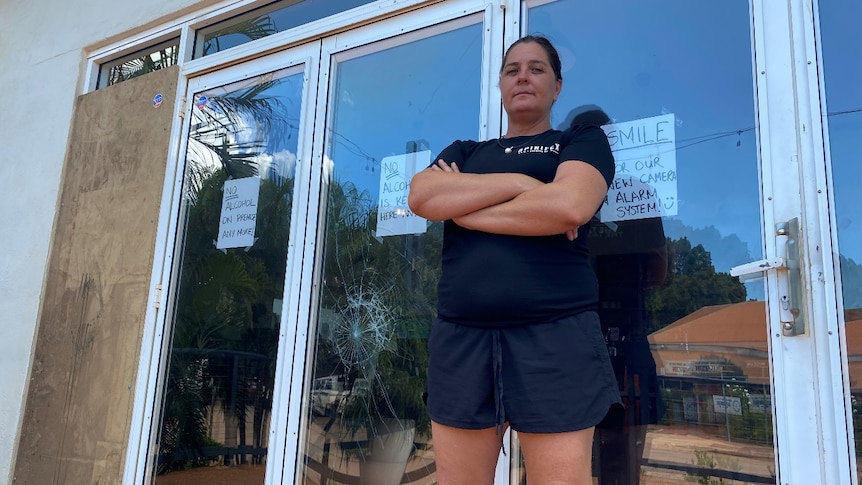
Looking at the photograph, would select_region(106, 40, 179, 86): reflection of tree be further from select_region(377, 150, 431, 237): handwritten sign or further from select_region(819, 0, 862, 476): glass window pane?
select_region(819, 0, 862, 476): glass window pane

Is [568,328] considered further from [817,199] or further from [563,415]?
[817,199]

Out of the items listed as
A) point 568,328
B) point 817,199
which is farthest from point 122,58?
point 817,199

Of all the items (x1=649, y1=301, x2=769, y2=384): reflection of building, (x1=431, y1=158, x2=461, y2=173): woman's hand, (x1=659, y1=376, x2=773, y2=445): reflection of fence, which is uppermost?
(x1=431, y1=158, x2=461, y2=173): woman's hand

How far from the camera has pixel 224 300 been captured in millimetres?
2842

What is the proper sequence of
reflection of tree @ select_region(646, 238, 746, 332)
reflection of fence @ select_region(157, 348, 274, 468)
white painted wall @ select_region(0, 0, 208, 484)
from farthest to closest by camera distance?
white painted wall @ select_region(0, 0, 208, 484) → reflection of fence @ select_region(157, 348, 274, 468) → reflection of tree @ select_region(646, 238, 746, 332)

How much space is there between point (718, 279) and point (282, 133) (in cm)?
191

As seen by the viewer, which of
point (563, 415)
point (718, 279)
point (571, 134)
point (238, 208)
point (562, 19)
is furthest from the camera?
point (238, 208)

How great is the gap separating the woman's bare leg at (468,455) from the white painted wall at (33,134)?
262 cm

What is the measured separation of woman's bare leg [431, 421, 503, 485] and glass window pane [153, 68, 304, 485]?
129 centimetres

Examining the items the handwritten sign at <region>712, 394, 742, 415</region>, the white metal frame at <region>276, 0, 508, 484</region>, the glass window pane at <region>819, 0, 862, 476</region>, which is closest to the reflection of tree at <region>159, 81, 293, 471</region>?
the white metal frame at <region>276, 0, 508, 484</region>

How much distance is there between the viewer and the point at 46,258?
339 centimetres

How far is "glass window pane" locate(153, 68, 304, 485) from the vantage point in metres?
2.65

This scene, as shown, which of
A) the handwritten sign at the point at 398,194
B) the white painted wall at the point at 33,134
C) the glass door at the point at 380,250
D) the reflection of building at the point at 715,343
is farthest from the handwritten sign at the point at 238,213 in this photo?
the reflection of building at the point at 715,343

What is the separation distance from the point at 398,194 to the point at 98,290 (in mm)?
1685
